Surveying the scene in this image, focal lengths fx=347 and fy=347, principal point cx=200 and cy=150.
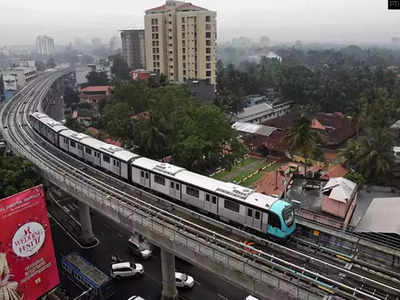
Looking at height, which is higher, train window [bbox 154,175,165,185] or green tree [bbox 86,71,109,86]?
green tree [bbox 86,71,109,86]

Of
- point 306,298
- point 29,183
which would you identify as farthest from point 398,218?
point 29,183

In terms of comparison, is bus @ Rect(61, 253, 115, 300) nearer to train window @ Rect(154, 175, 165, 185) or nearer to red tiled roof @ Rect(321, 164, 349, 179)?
train window @ Rect(154, 175, 165, 185)

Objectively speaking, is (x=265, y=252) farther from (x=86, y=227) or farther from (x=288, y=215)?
(x=86, y=227)

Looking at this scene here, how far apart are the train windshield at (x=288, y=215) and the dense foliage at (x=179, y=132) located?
52.3 feet

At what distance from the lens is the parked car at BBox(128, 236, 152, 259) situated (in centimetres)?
3216

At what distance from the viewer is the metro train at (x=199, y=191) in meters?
23.4

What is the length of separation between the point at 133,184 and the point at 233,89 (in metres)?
65.3

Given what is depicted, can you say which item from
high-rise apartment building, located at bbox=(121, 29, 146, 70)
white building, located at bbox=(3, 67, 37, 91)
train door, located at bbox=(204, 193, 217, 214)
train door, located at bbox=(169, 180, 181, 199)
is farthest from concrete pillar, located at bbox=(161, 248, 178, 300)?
high-rise apartment building, located at bbox=(121, 29, 146, 70)

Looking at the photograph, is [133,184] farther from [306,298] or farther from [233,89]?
[233,89]

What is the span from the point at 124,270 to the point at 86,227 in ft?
25.4

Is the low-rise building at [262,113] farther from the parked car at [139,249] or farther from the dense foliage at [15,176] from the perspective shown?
the dense foliage at [15,176]

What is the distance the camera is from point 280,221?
2275 cm

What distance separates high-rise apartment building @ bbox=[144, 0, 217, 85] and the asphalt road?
2243 inches

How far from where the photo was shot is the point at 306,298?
17062 mm
